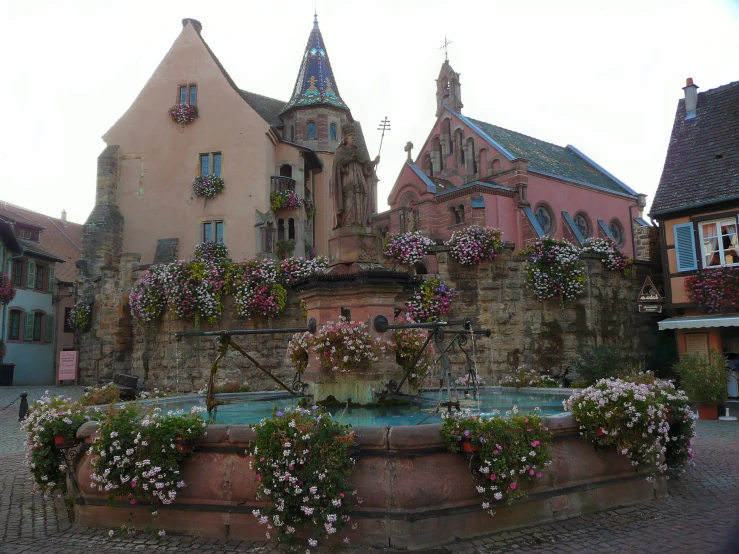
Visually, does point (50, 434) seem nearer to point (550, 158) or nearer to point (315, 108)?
point (315, 108)

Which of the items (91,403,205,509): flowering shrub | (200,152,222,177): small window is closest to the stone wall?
(200,152,222,177): small window

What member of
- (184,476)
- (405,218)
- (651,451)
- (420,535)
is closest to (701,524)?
(651,451)

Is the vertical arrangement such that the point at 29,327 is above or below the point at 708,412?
above

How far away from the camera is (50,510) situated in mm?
6617

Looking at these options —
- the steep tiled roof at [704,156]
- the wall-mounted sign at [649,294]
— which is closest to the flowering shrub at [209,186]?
the steep tiled roof at [704,156]

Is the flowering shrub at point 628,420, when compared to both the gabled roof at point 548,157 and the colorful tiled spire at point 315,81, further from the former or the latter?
the gabled roof at point 548,157

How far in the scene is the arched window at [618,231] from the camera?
39844 mm

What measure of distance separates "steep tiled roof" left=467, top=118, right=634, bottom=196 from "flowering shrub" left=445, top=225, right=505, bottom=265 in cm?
1932

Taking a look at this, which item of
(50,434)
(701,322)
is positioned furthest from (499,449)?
(701,322)

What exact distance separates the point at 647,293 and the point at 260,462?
17777mm

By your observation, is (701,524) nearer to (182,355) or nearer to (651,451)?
(651,451)

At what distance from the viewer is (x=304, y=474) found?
4.98m

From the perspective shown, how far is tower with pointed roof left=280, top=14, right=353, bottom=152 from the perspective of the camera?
1276 inches

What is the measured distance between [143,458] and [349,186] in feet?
16.5
